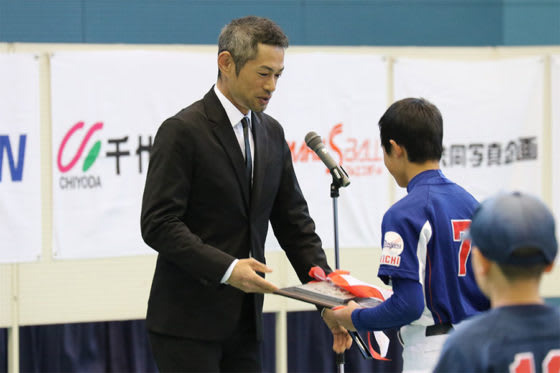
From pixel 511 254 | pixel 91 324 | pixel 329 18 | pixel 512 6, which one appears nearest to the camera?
pixel 511 254

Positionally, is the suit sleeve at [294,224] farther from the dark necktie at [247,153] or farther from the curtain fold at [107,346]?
the curtain fold at [107,346]

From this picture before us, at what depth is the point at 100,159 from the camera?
15.5ft

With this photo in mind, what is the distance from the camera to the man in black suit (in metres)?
2.31

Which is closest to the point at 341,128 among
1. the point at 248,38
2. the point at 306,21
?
the point at 306,21

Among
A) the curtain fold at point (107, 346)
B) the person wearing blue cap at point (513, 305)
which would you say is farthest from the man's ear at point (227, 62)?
the curtain fold at point (107, 346)

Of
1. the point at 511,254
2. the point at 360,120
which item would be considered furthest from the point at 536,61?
the point at 511,254

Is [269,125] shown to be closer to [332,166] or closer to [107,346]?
[332,166]

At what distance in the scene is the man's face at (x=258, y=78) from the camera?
244 centimetres

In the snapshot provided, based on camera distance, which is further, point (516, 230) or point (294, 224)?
point (294, 224)

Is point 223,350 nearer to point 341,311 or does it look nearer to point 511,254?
point 341,311

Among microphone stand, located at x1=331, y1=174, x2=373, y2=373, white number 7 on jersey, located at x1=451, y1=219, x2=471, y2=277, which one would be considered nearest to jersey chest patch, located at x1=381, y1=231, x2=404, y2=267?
white number 7 on jersey, located at x1=451, y1=219, x2=471, y2=277

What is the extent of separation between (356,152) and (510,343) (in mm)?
3853

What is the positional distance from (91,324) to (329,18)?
269 cm

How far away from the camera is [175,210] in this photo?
2.33 m
